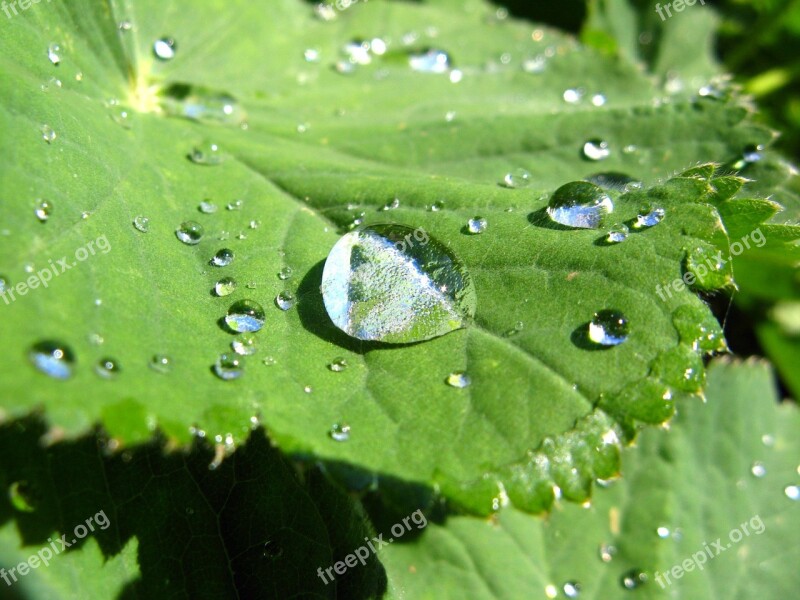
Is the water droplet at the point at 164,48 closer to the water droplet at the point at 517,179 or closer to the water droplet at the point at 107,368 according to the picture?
the water droplet at the point at 517,179

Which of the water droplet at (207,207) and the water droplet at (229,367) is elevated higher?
the water droplet at (207,207)

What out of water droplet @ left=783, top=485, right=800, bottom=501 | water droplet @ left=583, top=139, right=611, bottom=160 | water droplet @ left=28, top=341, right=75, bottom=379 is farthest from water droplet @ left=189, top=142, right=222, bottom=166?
water droplet @ left=783, top=485, right=800, bottom=501

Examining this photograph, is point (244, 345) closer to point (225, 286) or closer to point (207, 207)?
point (225, 286)

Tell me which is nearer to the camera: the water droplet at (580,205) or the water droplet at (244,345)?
the water droplet at (244,345)

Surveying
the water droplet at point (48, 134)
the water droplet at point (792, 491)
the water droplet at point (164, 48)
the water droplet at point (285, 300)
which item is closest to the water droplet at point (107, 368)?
the water droplet at point (285, 300)

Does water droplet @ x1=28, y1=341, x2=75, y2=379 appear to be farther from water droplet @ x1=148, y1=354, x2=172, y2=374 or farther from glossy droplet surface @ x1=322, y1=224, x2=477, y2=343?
glossy droplet surface @ x1=322, y1=224, x2=477, y2=343

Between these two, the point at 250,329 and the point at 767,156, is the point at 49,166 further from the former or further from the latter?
the point at 767,156

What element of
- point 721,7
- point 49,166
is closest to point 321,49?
point 49,166
